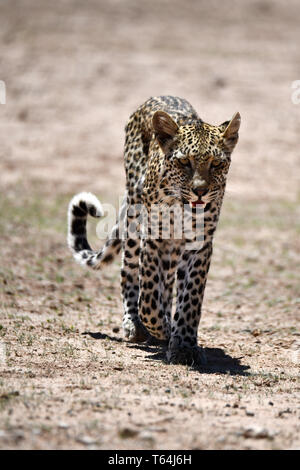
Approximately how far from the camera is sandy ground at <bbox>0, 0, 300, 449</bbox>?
17.4ft

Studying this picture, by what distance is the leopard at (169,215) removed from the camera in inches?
269

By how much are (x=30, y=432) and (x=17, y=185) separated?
13.5 m

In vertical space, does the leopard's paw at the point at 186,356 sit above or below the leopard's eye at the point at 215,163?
below

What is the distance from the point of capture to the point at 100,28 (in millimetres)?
25703

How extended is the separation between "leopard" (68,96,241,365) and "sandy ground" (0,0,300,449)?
35cm

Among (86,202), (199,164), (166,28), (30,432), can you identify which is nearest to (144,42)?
(166,28)

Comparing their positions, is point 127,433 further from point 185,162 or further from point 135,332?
point 135,332

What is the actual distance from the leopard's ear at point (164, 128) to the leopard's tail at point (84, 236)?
1.40 metres

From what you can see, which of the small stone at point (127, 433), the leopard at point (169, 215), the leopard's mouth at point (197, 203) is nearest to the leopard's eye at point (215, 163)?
the leopard at point (169, 215)

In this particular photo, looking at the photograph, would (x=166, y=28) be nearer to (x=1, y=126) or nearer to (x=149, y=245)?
(x=1, y=126)
